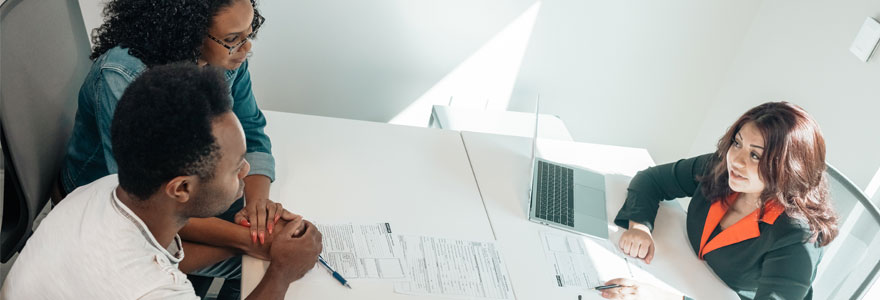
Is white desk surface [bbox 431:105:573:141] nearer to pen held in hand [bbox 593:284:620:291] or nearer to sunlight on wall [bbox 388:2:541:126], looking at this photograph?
sunlight on wall [bbox 388:2:541:126]

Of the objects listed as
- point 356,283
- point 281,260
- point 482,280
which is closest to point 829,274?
point 482,280

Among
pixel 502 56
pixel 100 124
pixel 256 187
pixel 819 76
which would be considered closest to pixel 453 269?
pixel 256 187

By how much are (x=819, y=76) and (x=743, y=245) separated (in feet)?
3.48

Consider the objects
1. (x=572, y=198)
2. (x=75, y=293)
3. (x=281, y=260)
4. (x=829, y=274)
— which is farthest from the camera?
(x=572, y=198)

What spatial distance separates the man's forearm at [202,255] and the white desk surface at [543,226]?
2.07 ft

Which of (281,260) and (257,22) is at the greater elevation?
(257,22)

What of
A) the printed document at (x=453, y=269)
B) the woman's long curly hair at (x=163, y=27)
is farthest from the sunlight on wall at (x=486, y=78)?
the woman's long curly hair at (x=163, y=27)

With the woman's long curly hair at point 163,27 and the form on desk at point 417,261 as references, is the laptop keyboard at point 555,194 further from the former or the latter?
the woman's long curly hair at point 163,27

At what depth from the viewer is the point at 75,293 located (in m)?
1.01

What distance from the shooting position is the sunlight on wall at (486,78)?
2768 mm

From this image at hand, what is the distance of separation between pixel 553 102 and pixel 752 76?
2.70 feet

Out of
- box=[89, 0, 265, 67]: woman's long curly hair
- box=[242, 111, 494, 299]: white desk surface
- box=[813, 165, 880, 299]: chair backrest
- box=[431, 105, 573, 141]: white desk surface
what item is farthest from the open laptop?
box=[89, 0, 265, 67]: woman's long curly hair

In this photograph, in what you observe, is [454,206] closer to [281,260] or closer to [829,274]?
[281,260]

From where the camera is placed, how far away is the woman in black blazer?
1.63m
